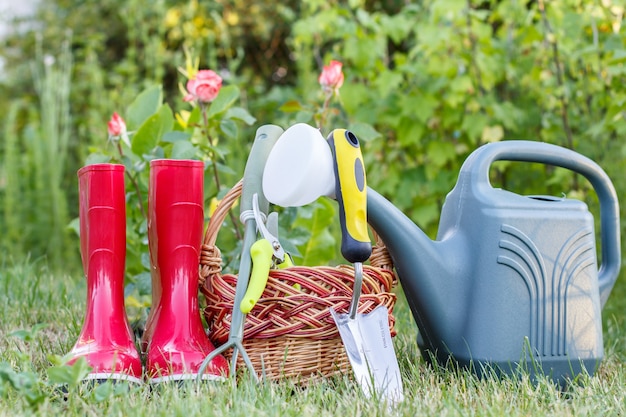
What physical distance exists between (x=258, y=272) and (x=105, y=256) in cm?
27

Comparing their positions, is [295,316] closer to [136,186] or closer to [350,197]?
[350,197]

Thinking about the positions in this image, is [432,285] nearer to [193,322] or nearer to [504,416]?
[504,416]

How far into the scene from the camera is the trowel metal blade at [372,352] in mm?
1010

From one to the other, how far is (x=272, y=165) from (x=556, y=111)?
1660 millimetres

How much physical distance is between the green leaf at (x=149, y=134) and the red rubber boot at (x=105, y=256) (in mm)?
453

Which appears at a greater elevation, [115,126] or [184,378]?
[115,126]

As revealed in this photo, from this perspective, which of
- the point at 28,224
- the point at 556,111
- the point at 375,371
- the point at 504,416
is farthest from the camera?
the point at 28,224

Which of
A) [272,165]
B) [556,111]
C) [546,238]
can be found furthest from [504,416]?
[556,111]

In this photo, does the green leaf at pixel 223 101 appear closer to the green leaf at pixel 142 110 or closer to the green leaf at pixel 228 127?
the green leaf at pixel 228 127

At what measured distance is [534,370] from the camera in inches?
43.3

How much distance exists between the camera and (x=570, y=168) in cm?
121

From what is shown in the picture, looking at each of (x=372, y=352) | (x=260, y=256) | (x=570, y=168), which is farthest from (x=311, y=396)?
(x=570, y=168)

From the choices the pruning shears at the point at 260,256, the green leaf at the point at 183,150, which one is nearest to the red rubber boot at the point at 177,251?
the pruning shears at the point at 260,256

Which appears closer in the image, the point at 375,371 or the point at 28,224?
the point at 375,371
